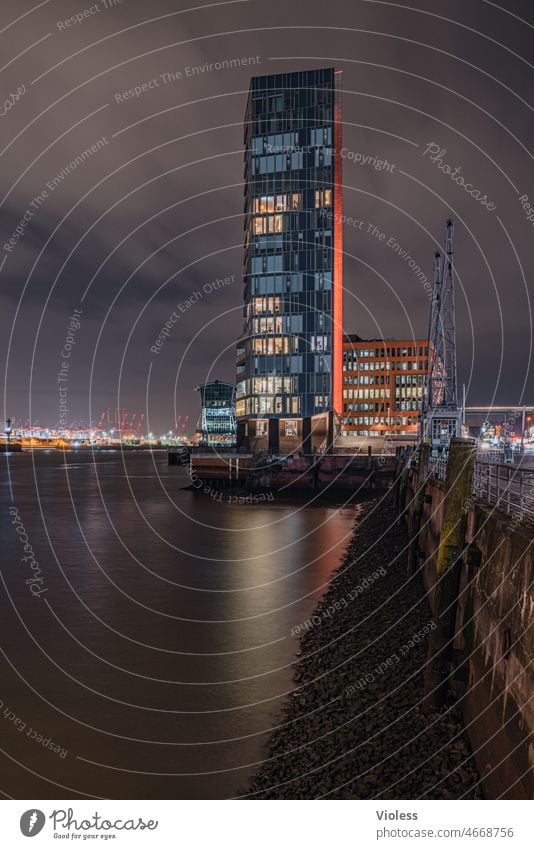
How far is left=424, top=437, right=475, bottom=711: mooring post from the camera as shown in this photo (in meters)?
13.4

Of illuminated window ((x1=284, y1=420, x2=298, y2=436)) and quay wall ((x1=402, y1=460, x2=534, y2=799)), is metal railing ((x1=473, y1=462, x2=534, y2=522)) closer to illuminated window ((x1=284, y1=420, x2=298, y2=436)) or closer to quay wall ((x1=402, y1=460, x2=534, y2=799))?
quay wall ((x1=402, y1=460, x2=534, y2=799))

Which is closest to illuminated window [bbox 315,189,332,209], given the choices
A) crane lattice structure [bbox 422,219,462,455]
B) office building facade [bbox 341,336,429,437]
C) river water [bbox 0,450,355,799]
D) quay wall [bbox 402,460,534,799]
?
crane lattice structure [bbox 422,219,462,455]

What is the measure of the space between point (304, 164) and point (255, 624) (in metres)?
94.1

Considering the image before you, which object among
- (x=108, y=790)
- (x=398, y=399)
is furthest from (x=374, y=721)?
(x=398, y=399)

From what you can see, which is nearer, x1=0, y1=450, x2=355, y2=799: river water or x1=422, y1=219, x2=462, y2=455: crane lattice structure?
x1=0, y1=450, x2=355, y2=799: river water

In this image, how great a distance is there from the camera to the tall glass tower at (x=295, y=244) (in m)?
101

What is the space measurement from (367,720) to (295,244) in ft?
317

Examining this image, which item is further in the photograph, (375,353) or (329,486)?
(375,353)

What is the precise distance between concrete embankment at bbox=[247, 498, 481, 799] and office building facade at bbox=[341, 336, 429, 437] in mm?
149300

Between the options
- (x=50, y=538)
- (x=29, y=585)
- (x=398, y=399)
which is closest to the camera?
(x=29, y=585)

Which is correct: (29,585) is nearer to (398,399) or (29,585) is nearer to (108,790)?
(108,790)

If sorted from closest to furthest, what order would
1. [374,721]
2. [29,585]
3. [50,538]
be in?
[374,721]
[29,585]
[50,538]

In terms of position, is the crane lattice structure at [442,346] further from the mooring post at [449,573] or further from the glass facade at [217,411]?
the glass facade at [217,411]

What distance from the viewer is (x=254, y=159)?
104 meters
